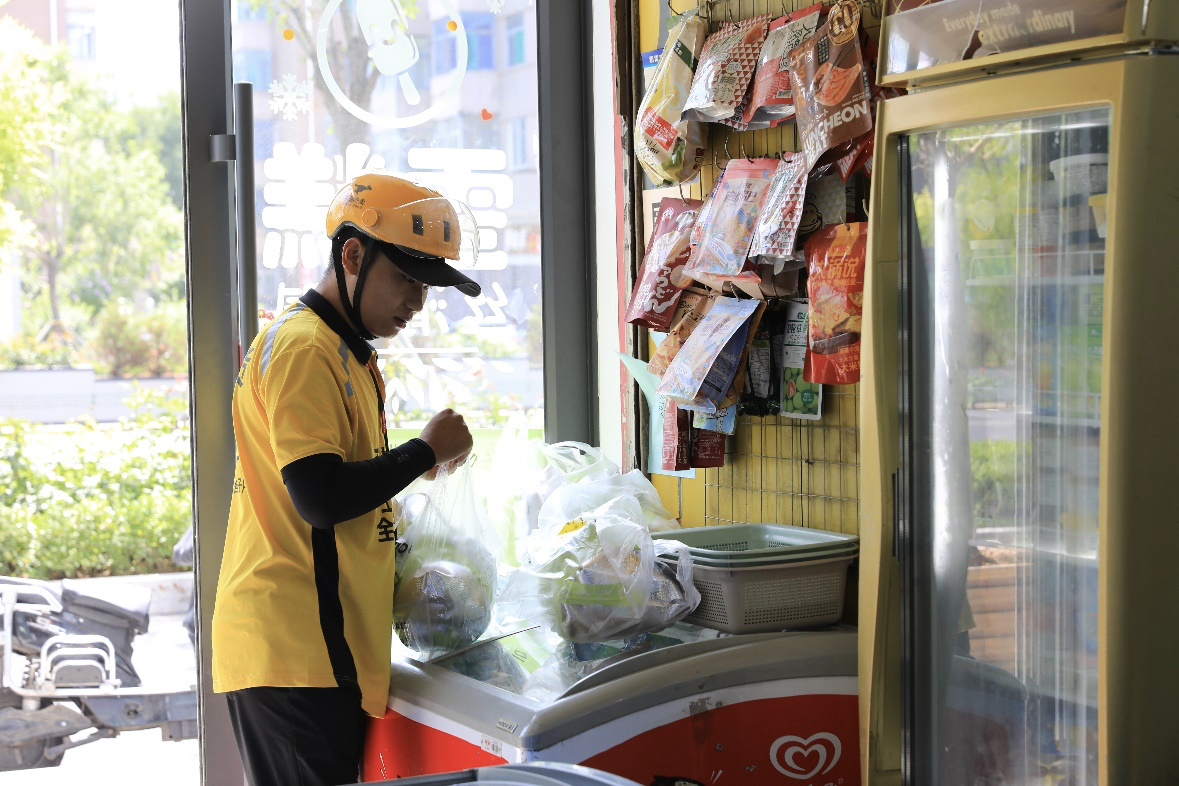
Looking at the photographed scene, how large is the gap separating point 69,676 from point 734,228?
1910 mm

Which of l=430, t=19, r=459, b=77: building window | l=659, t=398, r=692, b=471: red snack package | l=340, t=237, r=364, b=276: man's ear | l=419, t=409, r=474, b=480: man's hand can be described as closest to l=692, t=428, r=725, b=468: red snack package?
l=659, t=398, r=692, b=471: red snack package

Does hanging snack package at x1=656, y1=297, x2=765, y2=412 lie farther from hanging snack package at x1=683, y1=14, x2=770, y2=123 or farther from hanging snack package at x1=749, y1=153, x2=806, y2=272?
hanging snack package at x1=683, y1=14, x2=770, y2=123

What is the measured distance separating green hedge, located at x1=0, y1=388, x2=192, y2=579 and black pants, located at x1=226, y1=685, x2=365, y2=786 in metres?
0.84

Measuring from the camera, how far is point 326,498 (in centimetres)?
185

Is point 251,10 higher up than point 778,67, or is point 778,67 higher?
point 251,10

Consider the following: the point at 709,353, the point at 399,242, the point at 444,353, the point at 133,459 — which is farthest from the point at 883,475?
the point at 133,459

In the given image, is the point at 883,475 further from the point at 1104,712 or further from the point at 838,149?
the point at 838,149

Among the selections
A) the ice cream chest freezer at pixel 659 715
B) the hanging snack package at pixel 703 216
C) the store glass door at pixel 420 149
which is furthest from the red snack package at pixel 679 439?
the store glass door at pixel 420 149

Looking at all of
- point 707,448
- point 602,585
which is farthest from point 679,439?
point 602,585

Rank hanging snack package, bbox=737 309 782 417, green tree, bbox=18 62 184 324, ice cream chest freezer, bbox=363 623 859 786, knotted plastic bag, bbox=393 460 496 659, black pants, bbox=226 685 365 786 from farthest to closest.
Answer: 1. green tree, bbox=18 62 184 324
2. hanging snack package, bbox=737 309 782 417
3. knotted plastic bag, bbox=393 460 496 659
4. black pants, bbox=226 685 365 786
5. ice cream chest freezer, bbox=363 623 859 786

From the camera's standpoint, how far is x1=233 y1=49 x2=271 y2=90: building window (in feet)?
8.82

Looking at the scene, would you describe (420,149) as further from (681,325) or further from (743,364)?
(743,364)

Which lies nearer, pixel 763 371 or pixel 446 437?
pixel 446 437

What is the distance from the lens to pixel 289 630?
194cm
